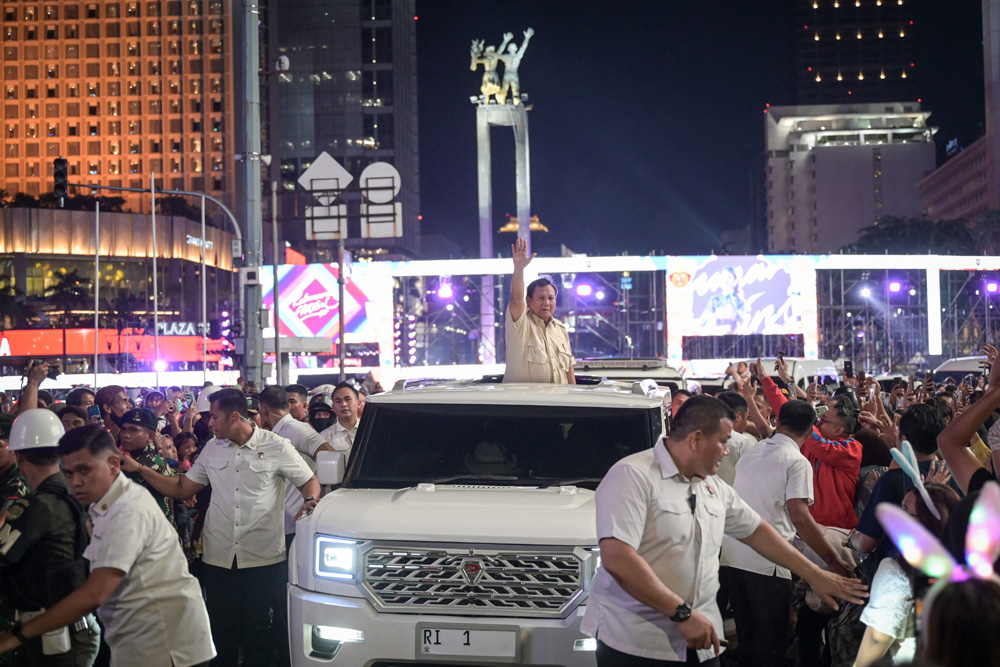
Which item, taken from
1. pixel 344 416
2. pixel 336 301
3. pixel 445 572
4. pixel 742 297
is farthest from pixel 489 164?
pixel 445 572

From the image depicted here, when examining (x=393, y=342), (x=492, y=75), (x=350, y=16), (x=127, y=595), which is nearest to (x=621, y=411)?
(x=127, y=595)

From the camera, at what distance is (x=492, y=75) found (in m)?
51.4

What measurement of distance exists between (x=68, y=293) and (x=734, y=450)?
296 ft

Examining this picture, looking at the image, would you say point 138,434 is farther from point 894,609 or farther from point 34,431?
point 894,609

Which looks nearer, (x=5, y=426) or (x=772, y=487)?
(x=5, y=426)

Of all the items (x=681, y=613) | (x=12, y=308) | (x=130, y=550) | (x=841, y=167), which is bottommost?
(x=681, y=613)

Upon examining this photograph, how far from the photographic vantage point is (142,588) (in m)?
4.58

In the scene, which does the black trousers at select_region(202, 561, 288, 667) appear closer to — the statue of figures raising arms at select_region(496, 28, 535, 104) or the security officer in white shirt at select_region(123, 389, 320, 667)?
the security officer in white shirt at select_region(123, 389, 320, 667)

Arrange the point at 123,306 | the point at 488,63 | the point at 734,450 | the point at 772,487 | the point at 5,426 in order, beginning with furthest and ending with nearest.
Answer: the point at 123,306 < the point at 488,63 < the point at 734,450 < the point at 772,487 < the point at 5,426

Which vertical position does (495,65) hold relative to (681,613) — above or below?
above

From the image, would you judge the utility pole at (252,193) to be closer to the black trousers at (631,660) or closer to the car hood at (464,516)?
the car hood at (464,516)

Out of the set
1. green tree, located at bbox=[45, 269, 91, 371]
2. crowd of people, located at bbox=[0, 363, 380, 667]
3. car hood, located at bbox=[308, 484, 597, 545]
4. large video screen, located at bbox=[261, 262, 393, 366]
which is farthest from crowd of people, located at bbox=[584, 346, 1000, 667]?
green tree, located at bbox=[45, 269, 91, 371]

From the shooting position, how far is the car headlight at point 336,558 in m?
5.66

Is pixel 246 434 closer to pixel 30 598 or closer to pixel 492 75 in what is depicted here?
pixel 30 598
